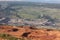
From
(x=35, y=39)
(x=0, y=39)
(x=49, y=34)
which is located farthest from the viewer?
(x=49, y=34)

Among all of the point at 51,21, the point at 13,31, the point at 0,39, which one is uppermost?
the point at 0,39

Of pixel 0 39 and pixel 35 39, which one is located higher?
pixel 0 39

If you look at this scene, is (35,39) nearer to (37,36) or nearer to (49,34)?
(37,36)

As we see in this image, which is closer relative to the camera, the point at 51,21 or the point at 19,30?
the point at 19,30

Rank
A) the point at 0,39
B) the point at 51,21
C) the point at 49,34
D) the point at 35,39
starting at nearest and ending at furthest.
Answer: the point at 0,39 < the point at 35,39 < the point at 49,34 < the point at 51,21

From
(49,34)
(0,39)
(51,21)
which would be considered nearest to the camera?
(0,39)

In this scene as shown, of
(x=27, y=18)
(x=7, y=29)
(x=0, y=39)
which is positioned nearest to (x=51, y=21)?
(x=27, y=18)

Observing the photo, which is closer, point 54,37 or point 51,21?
point 54,37

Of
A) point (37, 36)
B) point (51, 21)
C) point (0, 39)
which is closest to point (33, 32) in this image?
point (37, 36)

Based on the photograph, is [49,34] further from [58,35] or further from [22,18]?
[22,18]
